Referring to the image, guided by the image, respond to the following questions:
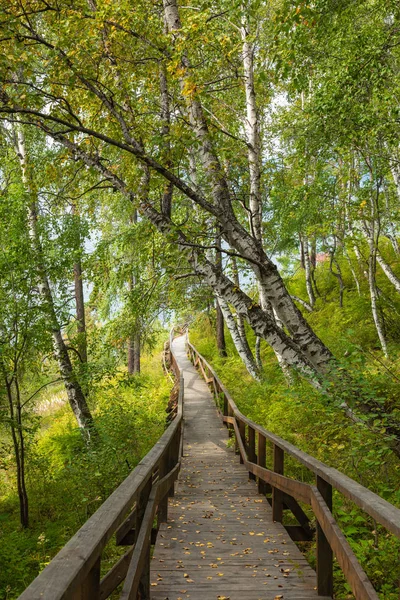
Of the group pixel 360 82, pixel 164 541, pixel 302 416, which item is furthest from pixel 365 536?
pixel 360 82

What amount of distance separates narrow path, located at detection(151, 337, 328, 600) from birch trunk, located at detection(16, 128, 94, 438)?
4.45m

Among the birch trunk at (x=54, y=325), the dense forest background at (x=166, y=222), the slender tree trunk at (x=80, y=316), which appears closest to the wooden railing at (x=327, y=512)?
the dense forest background at (x=166, y=222)

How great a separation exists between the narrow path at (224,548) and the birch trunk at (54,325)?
14.6 feet

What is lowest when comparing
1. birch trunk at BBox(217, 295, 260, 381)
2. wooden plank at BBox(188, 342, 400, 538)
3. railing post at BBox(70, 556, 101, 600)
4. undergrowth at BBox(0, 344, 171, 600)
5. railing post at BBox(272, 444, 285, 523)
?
undergrowth at BBox(0, 344, 171, 600)

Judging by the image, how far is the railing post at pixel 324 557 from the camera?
131 inches

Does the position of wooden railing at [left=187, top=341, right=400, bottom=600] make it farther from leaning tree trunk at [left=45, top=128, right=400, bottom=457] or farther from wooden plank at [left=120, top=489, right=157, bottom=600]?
leaning tree trunk at [left=45, top=128, right=400, bottom=457]

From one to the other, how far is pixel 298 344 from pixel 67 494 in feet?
22.9

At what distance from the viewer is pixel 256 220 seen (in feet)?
34.8

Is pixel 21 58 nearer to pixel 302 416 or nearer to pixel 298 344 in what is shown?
pixel 298 344

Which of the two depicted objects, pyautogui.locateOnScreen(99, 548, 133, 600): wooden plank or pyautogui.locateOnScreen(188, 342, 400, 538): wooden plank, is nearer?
pyautogui.locateOnScreen(188, 342, 400, 538): wooden plank

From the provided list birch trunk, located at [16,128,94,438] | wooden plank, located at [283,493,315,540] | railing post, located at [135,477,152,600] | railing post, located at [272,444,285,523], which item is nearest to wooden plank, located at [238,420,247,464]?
railing post, located at [272,444,285,523]

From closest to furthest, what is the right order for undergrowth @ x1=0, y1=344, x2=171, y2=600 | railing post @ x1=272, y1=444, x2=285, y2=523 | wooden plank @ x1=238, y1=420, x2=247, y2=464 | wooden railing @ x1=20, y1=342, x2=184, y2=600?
wooden railing @ x1=20, y1=342, x2=184, y2=600
railing post @ x1=272, y1=444, x2=285, y2=523
undergrowth @ x1=0, y1=344, x2=171, y2=600
wooden plank @ x1=238, y1=420, x2=247, y2=464

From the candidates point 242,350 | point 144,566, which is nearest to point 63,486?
point 242,350

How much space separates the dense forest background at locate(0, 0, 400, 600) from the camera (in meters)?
6.47
